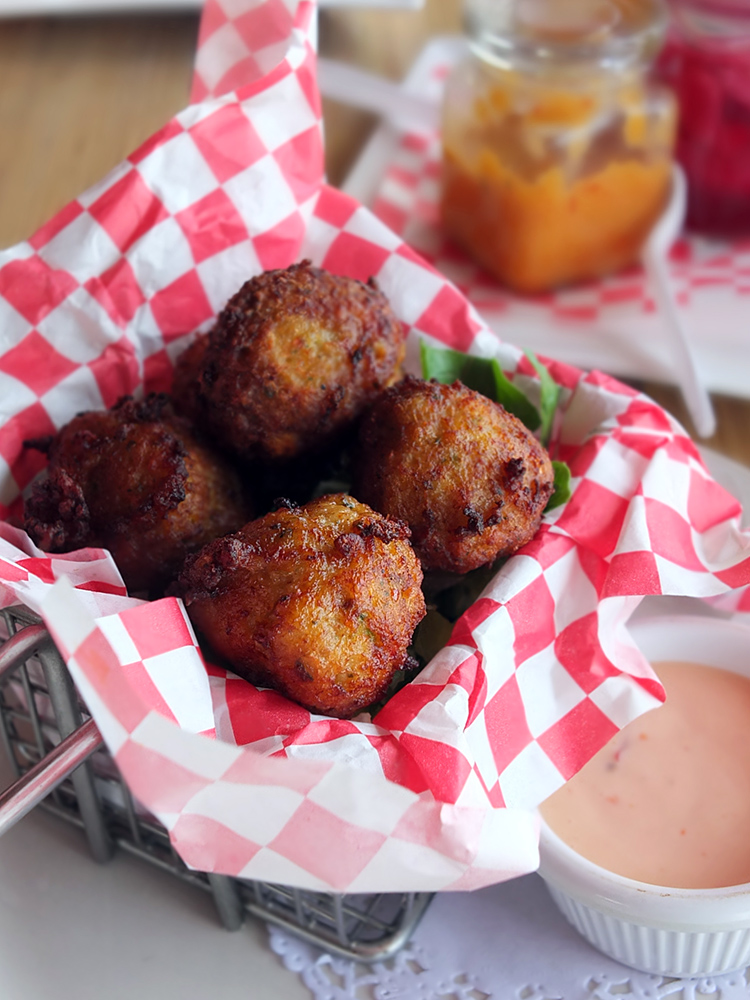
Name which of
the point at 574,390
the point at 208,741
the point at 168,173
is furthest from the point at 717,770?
the point at 168,173

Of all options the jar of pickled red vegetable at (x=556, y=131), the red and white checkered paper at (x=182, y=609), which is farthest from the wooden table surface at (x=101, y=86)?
the red and white checkered paper at (x=182, y=609)

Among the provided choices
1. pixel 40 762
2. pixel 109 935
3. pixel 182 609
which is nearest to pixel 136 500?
pixel 182 609

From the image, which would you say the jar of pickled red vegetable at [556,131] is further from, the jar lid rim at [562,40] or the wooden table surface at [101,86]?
the wooden table surface at [101,86]

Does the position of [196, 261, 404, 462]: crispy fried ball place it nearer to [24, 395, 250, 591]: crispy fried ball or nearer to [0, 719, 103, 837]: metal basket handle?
[24, 395, 250, 591]: crispy fried ball

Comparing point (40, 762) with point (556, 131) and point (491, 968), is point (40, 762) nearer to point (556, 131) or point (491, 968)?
point (491, 968)

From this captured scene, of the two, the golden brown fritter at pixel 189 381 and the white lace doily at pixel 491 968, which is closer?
the white lace doily at pixel 491 968

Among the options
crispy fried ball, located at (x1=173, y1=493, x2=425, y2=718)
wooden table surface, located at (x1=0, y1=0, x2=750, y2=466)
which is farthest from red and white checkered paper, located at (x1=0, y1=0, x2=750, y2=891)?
wooden table surface, located at (x1=0, y1=0, x2=750, y2=466)

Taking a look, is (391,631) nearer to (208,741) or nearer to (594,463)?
(208,741)
